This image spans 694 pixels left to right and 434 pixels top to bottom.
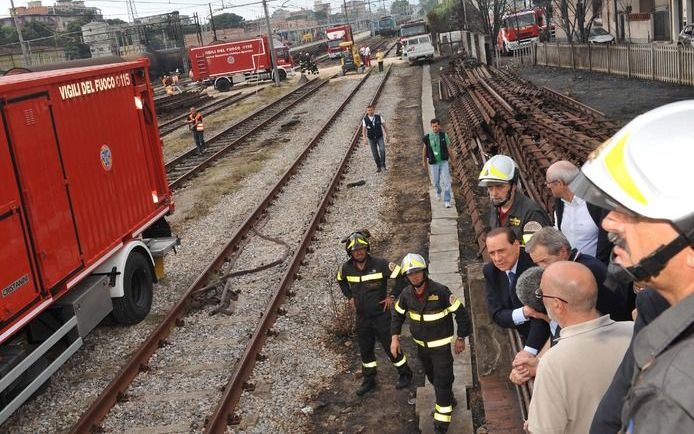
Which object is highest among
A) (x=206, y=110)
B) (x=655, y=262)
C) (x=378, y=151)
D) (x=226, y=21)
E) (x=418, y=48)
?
(x=226, y=21)

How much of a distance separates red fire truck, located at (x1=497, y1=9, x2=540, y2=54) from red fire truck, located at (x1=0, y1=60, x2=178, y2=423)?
41.6 m

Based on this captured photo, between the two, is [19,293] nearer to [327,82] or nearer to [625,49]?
[625,49]

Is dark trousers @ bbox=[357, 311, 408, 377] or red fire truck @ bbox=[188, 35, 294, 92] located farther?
red fire truck @ bbox=[188, 35, 294, 92]

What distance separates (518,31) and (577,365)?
159ft

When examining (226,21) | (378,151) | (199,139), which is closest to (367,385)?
(378,151)

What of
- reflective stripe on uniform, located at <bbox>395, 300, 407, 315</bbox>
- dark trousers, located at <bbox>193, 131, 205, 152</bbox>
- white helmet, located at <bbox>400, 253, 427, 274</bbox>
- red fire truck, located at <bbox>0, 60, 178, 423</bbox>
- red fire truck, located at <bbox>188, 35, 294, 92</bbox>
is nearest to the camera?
white helmet, located at <bbox>400, 253, 427, 274</bbox>

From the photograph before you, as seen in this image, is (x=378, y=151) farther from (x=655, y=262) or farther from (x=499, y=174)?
(x=655, y=262)

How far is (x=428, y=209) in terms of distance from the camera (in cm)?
1390

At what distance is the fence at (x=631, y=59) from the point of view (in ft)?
80.1

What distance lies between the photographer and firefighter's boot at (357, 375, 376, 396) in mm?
7316

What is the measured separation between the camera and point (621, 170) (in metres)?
1.88

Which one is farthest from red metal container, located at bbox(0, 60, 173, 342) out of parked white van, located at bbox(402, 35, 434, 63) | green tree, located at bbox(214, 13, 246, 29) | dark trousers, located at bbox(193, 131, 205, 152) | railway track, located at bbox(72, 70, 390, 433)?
green tree, located at bbox(214, 13, 246, 29)

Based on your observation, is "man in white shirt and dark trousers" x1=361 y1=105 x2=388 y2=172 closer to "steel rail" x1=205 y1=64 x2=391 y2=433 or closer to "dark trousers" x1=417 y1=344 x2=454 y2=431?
"steel rail" x1=205 y1=64 x2=391 y2=433

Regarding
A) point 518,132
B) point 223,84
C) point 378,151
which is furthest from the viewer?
point 223,84
